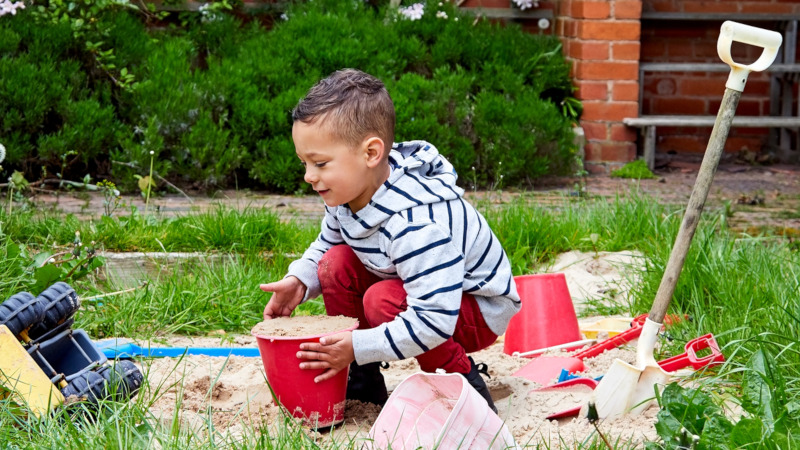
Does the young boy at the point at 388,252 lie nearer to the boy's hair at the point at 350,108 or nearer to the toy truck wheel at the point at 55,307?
the boy's hair at the point at 350,108

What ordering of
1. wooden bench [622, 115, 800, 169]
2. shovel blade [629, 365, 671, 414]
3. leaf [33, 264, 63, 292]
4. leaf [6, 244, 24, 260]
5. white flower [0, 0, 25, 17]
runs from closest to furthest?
shovel blade [629, 365, 671, 414] → leaf [33, 264, 63, 292] → leaf [6, 244, 24, 260] → white flower [0, 0, 25, 17] → wooden bench [622, 115, 800, 169]

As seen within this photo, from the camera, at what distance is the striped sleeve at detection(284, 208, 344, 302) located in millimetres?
2430

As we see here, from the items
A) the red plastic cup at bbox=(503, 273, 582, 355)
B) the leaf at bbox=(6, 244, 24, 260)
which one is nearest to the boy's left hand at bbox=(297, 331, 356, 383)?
the red plastic cup at bbox=(503, 273, 582, 355)

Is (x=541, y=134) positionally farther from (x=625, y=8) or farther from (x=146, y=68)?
(x=146, y=68)

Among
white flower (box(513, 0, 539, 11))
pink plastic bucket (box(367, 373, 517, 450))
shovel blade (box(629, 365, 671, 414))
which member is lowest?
shovel blade (box(629, 365, 671, 414))

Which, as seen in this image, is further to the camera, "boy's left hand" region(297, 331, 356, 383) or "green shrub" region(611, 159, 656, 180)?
"green shrub" region(611, 159, 656, 180)

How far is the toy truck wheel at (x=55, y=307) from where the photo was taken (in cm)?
220

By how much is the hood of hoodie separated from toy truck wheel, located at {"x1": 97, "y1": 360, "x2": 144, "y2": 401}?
609 millimetres

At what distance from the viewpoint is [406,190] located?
7.17 feet

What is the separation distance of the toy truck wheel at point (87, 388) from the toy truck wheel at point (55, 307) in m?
0.17

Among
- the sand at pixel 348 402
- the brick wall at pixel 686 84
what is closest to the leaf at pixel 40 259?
the sand at pixel 348 402

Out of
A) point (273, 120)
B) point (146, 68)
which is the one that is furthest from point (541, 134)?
point (146, 68)

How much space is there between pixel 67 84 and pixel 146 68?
433mm

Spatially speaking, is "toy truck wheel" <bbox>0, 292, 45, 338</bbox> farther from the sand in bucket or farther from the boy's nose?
the boy's nose
